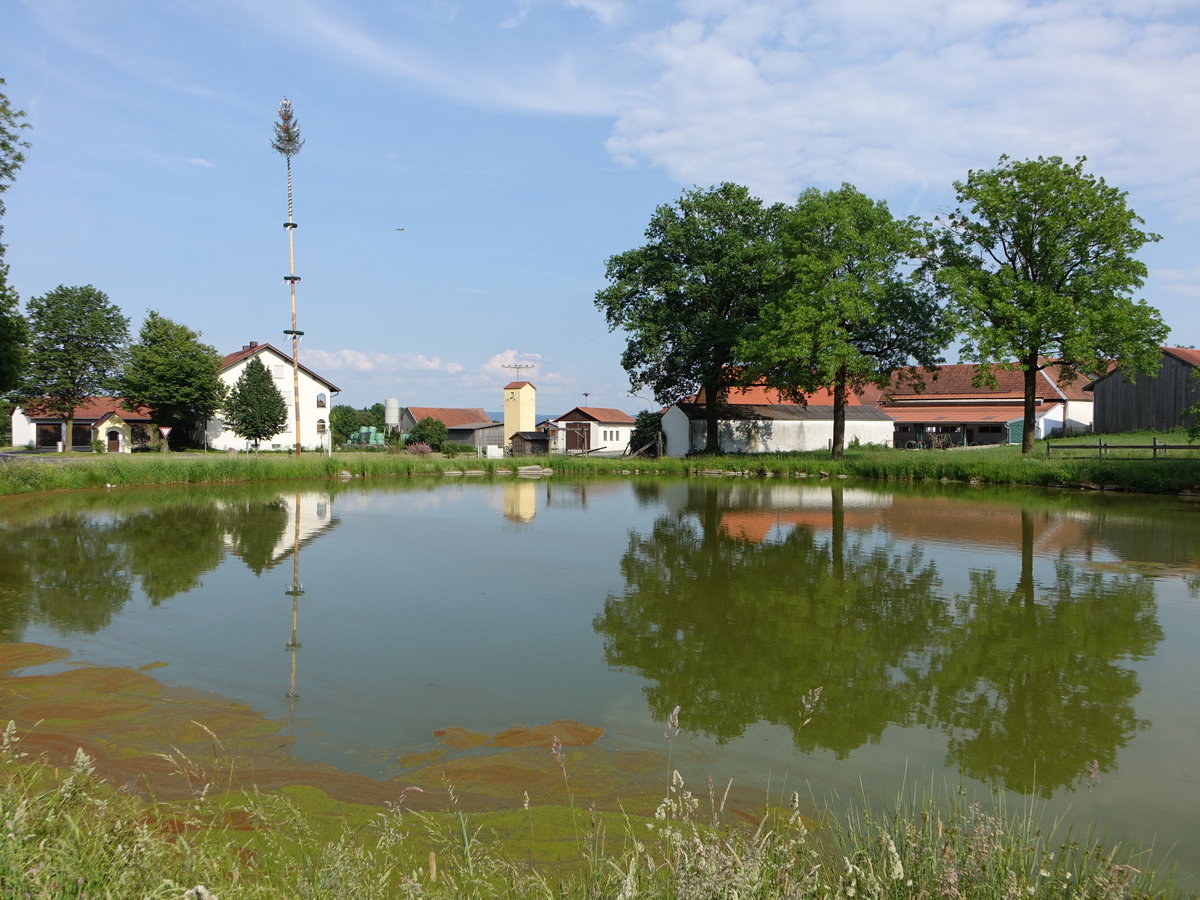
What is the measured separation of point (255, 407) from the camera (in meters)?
53.0

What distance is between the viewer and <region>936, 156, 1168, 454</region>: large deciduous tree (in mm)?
32719

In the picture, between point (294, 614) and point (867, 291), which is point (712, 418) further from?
point (294, 614)

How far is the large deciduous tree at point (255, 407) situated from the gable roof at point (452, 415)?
30.8m

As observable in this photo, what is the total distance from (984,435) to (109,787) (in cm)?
5550

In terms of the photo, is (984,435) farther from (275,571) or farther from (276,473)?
(275,571)

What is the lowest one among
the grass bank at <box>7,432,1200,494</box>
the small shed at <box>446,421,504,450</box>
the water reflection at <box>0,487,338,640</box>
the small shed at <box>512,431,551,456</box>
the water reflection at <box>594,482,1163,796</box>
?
the water reflection at <box>594,482,1163,796</box>

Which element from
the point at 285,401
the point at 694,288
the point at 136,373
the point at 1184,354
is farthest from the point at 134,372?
the point at 1184,354

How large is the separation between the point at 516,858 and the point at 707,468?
36.5 m

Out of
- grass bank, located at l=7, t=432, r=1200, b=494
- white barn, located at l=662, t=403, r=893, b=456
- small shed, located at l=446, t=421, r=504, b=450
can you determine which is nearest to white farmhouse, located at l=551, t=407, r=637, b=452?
small shed, located at l=446, t=421, r=504, b=450

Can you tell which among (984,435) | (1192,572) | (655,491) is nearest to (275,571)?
(1192,572)

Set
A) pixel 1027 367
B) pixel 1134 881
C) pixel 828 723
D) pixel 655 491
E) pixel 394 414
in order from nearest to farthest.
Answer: pixel 1134 881 < pixel 828 723 < pixel 655 491 < pixel 1027 367 < pixel 394 414

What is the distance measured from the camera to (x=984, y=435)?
52.9m

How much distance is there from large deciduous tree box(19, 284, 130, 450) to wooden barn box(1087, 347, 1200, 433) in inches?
2464

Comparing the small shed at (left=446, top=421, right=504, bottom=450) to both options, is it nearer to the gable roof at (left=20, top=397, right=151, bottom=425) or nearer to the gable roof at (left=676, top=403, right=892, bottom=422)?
the gable roof at (left=20, top=397, right=151, bottom=425)
